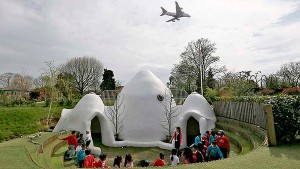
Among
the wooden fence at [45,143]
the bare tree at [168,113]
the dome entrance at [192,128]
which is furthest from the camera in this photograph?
the dome entrance at [192,128]

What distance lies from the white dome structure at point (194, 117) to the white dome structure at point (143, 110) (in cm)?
150

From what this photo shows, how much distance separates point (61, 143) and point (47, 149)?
2038 millimetres

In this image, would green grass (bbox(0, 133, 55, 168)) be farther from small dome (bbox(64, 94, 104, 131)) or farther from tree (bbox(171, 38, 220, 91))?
tree (bbox(171, 38, 220, 91))

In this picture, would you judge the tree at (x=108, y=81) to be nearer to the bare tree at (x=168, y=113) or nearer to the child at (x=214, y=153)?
the bare tree at (x=168, y=113)

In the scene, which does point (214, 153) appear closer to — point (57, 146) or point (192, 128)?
point (57, 146)

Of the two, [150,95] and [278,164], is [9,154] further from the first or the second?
[150,95]

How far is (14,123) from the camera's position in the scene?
17.3 meters

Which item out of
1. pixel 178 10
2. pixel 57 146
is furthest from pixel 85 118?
pixel 178 10

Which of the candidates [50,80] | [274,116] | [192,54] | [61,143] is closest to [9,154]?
[61,143]

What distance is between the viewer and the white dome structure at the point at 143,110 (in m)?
17.5

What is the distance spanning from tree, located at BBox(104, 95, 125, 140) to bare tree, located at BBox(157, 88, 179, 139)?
2.70 metres

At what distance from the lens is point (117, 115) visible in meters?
18.6

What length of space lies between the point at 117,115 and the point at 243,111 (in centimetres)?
812

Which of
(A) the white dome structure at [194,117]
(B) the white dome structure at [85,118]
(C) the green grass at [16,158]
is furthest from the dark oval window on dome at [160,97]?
(C) the green grass at [16,158]
